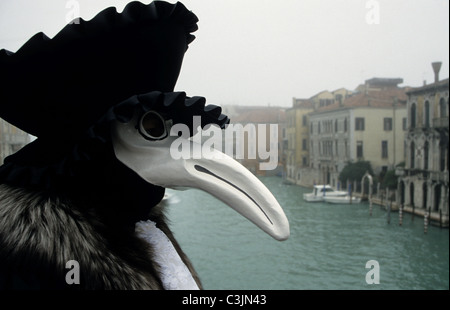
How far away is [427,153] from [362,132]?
10.6 ft

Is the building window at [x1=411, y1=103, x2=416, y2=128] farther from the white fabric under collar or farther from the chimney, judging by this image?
the white fabric under collar

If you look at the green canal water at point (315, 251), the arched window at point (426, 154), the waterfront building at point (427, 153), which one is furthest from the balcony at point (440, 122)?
the green canal water at point (315, 251)

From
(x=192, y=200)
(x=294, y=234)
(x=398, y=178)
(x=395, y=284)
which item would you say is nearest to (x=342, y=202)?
(x=398, y=178)

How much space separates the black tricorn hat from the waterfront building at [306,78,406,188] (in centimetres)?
1445

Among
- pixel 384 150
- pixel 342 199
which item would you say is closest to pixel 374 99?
pixel 384 150

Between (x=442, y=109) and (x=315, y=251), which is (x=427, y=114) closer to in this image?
(x=442, y=109)

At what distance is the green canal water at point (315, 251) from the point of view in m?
8.48

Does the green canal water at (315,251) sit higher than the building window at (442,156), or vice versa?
the building window at (442,156)

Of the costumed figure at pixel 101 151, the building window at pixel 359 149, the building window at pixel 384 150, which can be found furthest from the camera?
the building window at pixel 359 149

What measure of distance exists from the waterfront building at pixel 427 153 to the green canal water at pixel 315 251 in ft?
1.93

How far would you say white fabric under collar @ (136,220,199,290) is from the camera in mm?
707

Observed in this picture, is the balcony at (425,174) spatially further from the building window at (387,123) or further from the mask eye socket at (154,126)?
the mask eye socket at (154,126)

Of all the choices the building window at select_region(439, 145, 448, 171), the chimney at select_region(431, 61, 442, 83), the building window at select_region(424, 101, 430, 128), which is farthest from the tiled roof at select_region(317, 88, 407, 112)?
the building window at select_region(439, 145, 448, 171)

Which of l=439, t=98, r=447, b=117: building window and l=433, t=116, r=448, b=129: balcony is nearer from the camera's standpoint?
l=433, t=116, r=448, b=129: balcony
